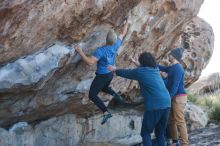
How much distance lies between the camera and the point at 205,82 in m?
22.3

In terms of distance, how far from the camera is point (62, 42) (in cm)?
967

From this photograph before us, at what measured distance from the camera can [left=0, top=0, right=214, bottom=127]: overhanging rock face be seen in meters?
8.70

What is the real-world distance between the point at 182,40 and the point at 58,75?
5.82 meters

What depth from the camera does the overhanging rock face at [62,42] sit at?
870 centimetres

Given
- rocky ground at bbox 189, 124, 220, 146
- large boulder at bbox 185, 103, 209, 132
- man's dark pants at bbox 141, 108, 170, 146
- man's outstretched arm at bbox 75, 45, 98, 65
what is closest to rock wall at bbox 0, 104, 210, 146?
large boulder at bbox 185, 103, 209, 132

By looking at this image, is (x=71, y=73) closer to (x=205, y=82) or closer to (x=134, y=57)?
(x=134, y=57)

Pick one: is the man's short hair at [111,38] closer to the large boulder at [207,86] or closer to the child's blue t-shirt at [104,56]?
the child's blue t-shirt at [104,56]

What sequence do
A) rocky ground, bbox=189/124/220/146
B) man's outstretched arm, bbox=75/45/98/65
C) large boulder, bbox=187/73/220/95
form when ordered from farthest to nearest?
1. large boulder, bbox=187/73/220/95
2. rocky ground, bbox=189/124/220/146
3. man's outstretched arm, bbox=75/45/98/65

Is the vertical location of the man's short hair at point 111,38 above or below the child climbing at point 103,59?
above

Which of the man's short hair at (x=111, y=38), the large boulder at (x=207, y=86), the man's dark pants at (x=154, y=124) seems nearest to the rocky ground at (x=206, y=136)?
the man's dark pants at (x=154, y=124)

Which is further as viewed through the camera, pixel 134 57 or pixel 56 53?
pixel 134 57

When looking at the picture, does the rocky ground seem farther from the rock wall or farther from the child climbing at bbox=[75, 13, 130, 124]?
the child climbing at bbox=[75, 13, 130, 124]

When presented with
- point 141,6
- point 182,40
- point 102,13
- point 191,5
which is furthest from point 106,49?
point 182,40

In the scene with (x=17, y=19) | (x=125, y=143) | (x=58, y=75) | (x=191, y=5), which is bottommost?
(x=125, y=143)
